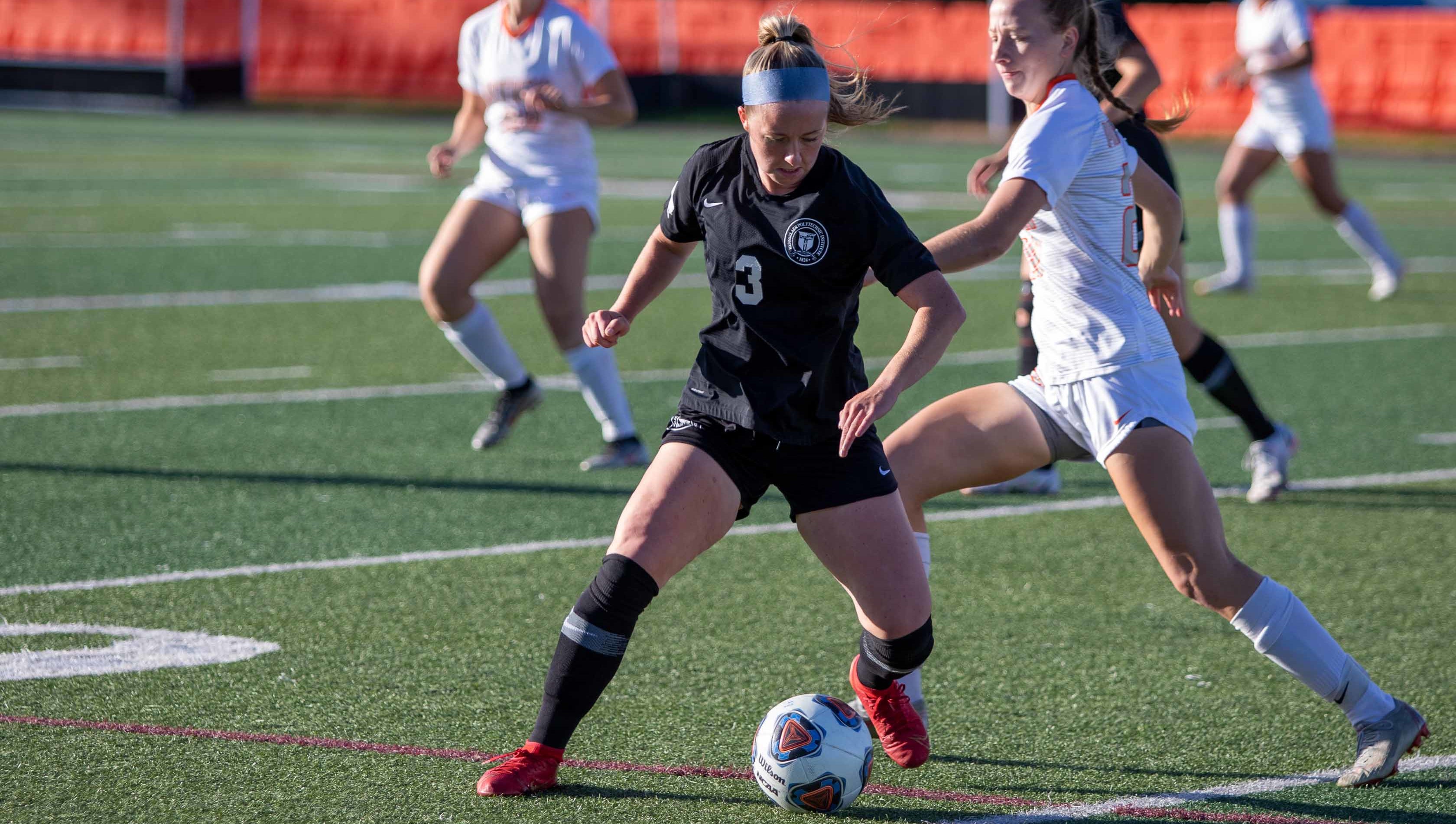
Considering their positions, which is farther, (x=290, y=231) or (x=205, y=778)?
(x=290, y=231)

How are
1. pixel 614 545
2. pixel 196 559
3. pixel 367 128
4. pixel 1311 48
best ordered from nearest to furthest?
pixel 614 545
pixel 196 559
pixel 1311 48
pixel 367 128

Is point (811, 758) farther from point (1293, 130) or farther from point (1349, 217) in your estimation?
point (1349, 217)

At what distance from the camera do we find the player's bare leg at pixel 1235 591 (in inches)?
159

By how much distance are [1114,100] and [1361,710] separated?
69.0 inches

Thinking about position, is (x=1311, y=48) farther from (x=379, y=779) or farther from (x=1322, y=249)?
(x=379, y=779)

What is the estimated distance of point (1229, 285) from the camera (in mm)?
13641

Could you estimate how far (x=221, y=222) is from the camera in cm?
1714

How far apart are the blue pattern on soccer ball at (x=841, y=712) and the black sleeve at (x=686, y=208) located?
1.19 meters

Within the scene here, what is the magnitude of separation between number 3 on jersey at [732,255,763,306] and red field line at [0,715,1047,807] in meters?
1.19

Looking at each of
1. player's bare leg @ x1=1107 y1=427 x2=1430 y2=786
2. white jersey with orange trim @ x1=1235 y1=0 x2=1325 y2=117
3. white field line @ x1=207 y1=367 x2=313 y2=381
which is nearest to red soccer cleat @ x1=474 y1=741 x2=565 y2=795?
player's bare leg @ x1=1107 y1=427 x2=1430 y2=786

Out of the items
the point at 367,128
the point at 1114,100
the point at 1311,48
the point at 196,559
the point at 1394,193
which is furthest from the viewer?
the point at 367,128

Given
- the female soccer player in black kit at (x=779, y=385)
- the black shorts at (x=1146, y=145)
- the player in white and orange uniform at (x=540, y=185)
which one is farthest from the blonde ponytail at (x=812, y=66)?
the player in white and orange uniform at (x=540, y=185)

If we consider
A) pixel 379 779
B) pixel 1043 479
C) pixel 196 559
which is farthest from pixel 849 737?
pixel 1043 479

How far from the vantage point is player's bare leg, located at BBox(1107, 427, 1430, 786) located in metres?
4.05
